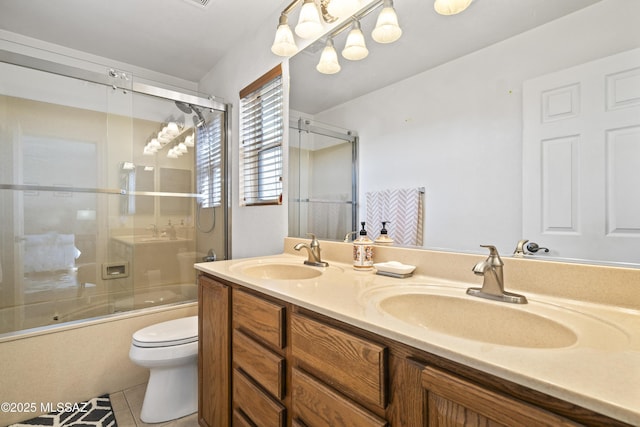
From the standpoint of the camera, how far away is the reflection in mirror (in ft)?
4.85

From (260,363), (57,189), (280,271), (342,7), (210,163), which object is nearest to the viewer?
(260,363)

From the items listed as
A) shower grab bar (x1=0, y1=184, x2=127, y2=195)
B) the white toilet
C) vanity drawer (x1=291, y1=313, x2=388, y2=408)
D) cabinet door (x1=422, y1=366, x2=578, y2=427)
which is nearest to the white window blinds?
shower grab bar (x1=0, y1=184, x2=127, y2=195)

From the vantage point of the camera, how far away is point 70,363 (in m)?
1.71

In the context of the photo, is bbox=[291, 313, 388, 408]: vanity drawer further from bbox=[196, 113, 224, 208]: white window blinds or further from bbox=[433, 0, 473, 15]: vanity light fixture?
bbox=[196, 113, 224, 208]: white window blinds

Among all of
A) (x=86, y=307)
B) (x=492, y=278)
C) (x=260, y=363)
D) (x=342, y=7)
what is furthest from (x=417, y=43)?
(x=86, y=307)

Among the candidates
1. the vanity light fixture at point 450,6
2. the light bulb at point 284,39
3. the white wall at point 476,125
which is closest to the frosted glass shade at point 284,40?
the light bulb at point 284,39

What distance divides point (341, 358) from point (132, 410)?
5.29 feet

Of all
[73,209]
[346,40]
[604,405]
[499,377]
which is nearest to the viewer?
[604,405]

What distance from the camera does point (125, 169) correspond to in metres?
2.21

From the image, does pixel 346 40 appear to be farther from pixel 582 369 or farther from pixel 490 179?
pixel 582 369

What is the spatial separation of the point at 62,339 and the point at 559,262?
2.42m

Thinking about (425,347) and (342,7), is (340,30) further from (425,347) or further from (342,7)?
(425,347)

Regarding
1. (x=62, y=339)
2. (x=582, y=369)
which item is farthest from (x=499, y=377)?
(x=62, y=339)

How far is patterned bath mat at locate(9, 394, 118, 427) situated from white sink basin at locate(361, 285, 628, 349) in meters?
1.67
